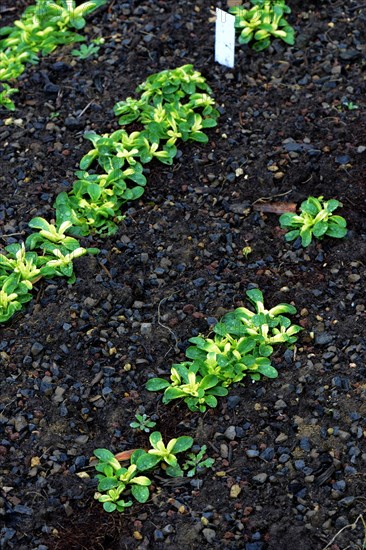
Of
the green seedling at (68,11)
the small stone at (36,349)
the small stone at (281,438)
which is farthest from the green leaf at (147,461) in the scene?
the green seedling at (68,11)

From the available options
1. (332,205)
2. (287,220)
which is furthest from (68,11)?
(332,205)

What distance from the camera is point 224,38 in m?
5.14

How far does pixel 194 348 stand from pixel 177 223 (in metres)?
0.84

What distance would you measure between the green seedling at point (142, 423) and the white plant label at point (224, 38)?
2392mm

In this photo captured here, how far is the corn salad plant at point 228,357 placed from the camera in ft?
12.4

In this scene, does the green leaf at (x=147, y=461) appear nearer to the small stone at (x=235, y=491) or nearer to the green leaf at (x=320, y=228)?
the small stone at (x=235, y=491)

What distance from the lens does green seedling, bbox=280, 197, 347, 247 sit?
172 inches

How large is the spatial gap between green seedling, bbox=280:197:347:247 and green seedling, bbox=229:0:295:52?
1.36 metres

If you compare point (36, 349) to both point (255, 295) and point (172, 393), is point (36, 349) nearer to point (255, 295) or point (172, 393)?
point (172, 393)

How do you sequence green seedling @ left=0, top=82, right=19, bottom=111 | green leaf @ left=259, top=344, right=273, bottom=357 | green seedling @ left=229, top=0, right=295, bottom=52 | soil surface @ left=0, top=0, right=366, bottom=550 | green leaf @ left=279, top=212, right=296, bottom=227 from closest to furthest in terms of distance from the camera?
soil surface @ left=0, top=0, right=366, bottom=550
green leaf @ left=259, top=344, right=273, bottom=357
green leaf @ left=279, top=212, right=296, bottom=227
green seedling @ left=0, top=82, right=19, bottom=111
green seedling @ left=229, top=0, right=295, bottom=52

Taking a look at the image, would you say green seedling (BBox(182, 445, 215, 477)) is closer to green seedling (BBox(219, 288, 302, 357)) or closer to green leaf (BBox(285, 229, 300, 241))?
green seedling (BBox(219, 288, 302, 357))

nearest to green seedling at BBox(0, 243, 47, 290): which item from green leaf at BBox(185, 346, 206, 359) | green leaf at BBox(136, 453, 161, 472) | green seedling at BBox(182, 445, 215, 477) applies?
green leaf at BBox(185, 346, 206, 359)

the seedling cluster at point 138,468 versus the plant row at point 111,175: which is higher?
the plant row at point 111,175

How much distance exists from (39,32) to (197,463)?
10.3ft
